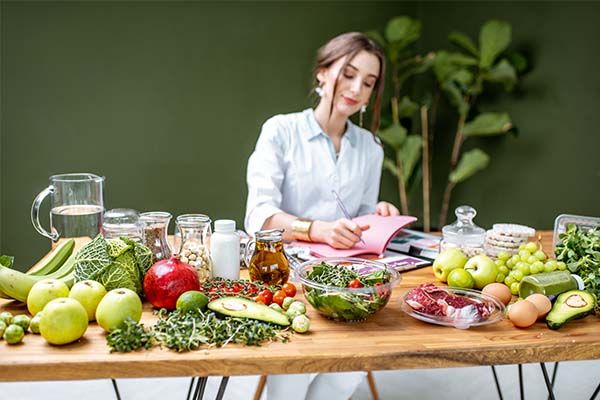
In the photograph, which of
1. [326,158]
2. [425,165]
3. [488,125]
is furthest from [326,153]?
[425,165]

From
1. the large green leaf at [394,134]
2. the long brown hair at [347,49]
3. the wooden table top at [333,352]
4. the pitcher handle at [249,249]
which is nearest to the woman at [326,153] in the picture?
the long brown hair at [347,49]

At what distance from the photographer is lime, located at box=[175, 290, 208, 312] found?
1.27m

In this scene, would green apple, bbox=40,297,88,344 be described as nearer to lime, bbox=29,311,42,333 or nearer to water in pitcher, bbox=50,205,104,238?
lime, bbox=29,311,42,333

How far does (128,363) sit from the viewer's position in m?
1.09

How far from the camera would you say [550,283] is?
141 cm

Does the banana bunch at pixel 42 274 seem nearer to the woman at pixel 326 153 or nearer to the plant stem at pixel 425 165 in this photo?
the woman at pixel 326 153

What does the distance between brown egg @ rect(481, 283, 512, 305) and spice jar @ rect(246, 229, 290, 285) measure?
0.52 meters

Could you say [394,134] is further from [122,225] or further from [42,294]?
[42,294]

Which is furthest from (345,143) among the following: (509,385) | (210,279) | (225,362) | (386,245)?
(225,362)

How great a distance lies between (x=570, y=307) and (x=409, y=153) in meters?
2.58

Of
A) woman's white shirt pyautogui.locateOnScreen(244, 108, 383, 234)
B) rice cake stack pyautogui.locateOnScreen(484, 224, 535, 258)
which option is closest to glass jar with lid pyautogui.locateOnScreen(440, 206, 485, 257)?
rice cake stack pyautogui.locateOnScreen(484, 224, 535, 258)

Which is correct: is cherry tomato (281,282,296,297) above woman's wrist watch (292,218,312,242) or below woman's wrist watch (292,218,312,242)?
below

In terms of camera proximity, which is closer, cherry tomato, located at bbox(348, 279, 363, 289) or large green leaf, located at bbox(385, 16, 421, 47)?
cherry tomato, located at bbox(348, 279, 363, 289)

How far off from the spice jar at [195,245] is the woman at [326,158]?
1.61ft
